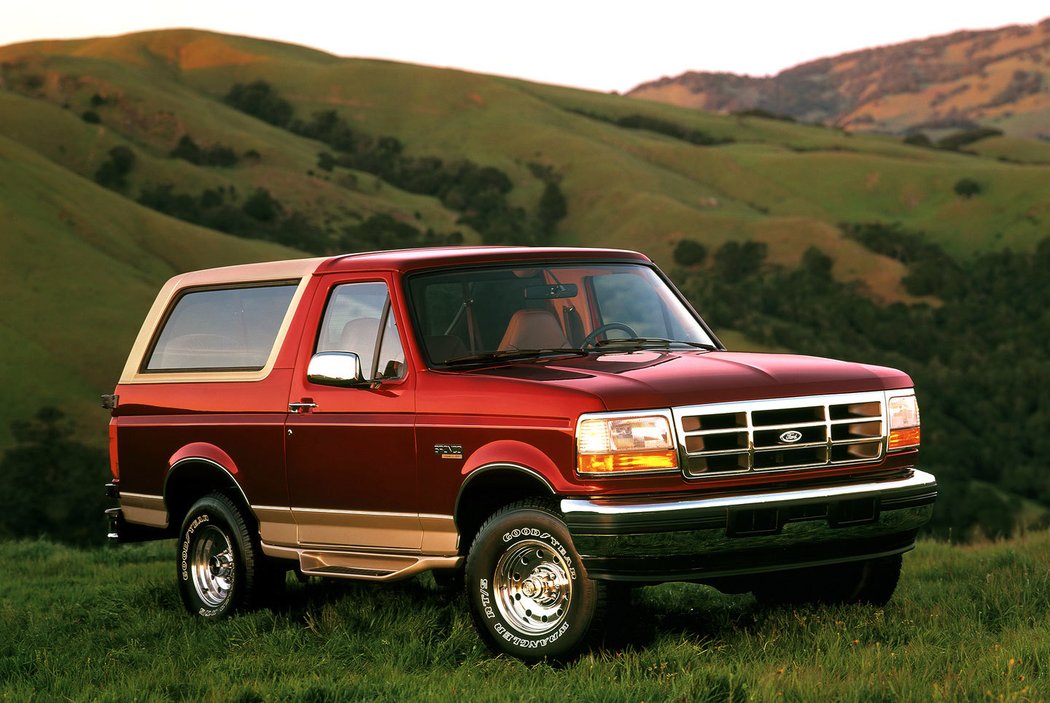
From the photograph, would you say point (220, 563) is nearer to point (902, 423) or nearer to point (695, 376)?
point (695, 376)

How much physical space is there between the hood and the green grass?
1.08 metres

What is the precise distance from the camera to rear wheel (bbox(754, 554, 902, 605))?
763 cm

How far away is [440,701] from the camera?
223 inches

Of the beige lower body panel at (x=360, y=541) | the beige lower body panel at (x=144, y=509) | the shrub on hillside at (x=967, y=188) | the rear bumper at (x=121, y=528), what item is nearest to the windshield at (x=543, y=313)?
the beige lower body panel at (x=360, y=541)

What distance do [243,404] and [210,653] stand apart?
1.57m

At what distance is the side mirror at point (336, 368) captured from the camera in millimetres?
7238

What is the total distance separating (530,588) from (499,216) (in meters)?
150

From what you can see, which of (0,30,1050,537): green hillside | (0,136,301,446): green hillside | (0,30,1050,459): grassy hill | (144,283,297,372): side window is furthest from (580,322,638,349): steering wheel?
(0,30,1050,459): grassy hill

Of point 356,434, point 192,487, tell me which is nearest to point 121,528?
point 192,487

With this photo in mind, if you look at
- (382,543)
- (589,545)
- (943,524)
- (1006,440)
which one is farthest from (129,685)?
(1006,440)

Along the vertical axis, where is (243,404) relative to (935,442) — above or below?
above

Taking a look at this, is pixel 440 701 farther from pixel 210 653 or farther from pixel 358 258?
pixel 358 258

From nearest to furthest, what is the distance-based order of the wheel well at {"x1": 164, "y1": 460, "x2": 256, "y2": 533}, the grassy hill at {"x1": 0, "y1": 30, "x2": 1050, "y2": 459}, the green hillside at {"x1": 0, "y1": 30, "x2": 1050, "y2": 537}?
the wheel well at {"x1": 164, "y1": 460, "x2": 256, "y2": 533} < the grassy hill at {"x1": 0, "y1": 30, "x2": 1050, "y2": 459} < the green hillside at {"x1": 0, "y1": 30, "x2": 1050, "y2": 537}

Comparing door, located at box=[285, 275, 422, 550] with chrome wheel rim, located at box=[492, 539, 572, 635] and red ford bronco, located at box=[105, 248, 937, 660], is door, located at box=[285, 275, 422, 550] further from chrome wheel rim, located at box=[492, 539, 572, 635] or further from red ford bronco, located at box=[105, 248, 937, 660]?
chrome wheel rim, located at box=[492, 539, 572, 635]
